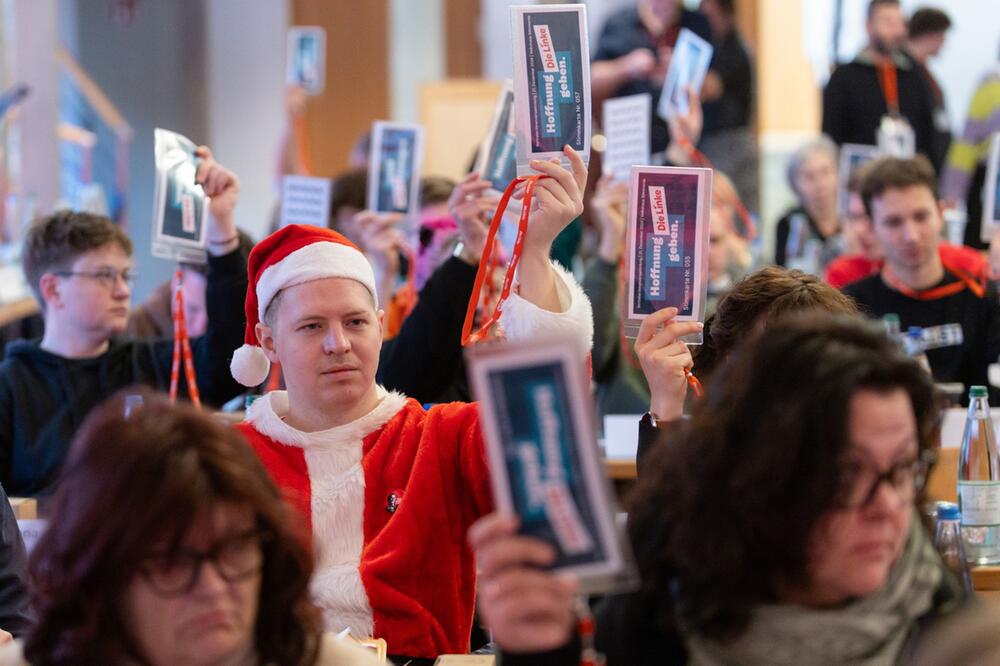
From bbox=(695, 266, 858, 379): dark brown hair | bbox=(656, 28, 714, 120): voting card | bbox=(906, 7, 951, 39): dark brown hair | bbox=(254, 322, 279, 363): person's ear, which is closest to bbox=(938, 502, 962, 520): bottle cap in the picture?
bbox=(695, 266, 858, 379): dark brown hair

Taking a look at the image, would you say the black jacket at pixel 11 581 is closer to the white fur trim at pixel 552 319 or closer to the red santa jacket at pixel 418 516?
the red santa jacket at pixel 418 516

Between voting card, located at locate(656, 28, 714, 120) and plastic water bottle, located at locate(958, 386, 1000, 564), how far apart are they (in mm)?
2436

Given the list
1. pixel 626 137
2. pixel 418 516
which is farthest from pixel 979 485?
pixel 626 137

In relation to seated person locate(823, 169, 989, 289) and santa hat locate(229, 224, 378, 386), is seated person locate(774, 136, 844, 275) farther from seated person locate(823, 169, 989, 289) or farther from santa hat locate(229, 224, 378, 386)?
santa hat locate(229, 224, 378, 386)

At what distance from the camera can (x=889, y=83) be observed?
7.50 metres

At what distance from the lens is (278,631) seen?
150 cm

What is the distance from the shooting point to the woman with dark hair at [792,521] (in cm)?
145

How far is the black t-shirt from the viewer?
14.1 feet

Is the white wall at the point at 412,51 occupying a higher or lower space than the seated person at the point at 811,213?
higher

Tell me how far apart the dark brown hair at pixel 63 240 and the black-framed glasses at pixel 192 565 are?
8.38 ft

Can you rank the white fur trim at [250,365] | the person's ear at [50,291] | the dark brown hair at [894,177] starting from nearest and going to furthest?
the white fur trim at [250,365] → the person's ear at [50,291] → the dark brown hair at [894,177]

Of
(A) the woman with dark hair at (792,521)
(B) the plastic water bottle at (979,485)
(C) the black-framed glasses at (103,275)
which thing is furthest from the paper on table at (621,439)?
(A) the woman with dark hair at (792,521)

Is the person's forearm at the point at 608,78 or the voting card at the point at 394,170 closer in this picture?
the voting card at the point at 394,170

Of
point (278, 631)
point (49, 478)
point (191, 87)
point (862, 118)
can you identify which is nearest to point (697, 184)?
point (278, 631)
